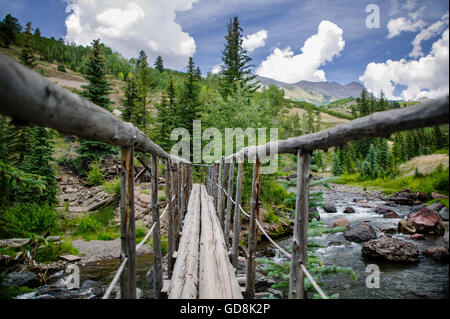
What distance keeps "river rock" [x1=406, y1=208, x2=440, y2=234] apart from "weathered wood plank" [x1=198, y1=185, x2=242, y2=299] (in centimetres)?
992

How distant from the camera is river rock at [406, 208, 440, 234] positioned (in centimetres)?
999

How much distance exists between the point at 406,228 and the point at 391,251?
406cm

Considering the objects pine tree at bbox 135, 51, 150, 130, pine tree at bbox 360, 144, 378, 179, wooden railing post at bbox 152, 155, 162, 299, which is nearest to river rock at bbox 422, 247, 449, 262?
wooden railing post at bbox 152, 155, 162, 299

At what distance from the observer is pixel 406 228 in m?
10.4

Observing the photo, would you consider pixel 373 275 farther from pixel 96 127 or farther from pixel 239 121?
pixel 96 127

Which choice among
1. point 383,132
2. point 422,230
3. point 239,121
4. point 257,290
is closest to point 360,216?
point 422,230

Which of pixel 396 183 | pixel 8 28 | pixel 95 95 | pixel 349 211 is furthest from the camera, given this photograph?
pixel 8 28

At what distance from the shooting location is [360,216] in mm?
14367

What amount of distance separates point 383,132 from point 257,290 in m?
5.13

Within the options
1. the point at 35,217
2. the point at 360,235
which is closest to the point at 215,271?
the point at 360,235

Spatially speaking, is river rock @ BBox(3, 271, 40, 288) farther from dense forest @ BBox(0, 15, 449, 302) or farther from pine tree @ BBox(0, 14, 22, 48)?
pine tree @ BBox(0, 14, 22, 48)

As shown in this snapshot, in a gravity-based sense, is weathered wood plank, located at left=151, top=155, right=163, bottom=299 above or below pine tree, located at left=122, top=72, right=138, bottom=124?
below

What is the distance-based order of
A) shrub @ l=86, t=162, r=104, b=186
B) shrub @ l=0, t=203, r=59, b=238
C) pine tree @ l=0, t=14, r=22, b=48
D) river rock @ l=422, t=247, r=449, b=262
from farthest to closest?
pine tree @ l=0, t=14, r=22, b=48, shrub @ l=86, t=162, r=104, b=186, shrub @ l=0, t=203, r=59, b=238, river rock @ l=422, t=247, r=449, b=262

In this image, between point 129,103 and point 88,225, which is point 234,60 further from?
point 88,225
